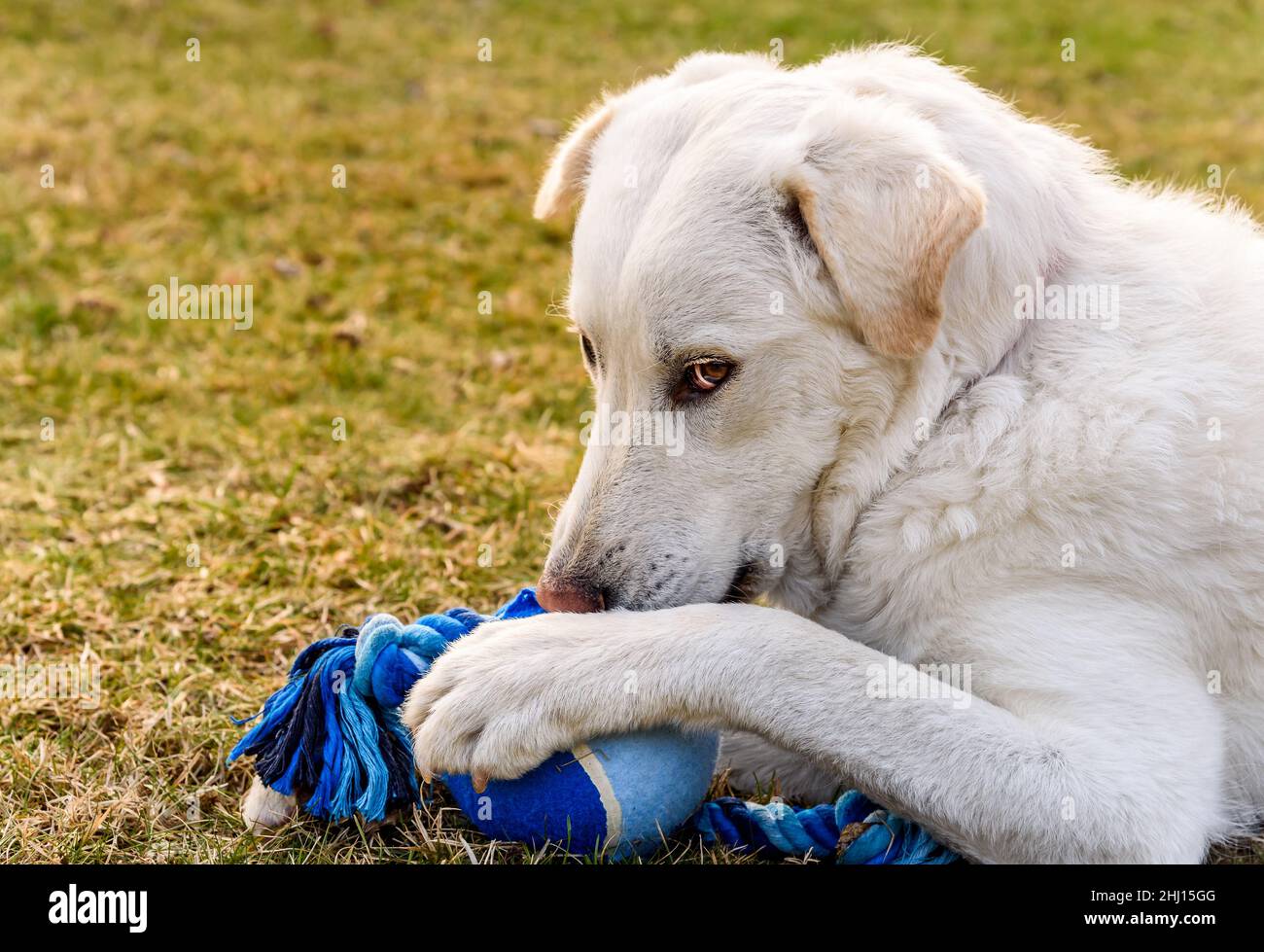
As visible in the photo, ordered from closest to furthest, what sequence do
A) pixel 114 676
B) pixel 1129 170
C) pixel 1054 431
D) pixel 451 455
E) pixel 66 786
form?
pixel 1054 431
pixel 66 786
pixel 114 676
pixel 451 455
pixel 1129 170

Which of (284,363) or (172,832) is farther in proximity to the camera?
(284,363)

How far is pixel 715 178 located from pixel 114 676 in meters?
2.46

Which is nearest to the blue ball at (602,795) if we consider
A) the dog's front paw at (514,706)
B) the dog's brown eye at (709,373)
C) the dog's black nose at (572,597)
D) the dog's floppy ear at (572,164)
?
the dog's front paw at (514,706)

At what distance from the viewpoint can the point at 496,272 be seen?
807cm

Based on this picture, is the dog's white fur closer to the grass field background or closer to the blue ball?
the blue ball

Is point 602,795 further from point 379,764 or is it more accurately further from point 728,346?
point 728,346

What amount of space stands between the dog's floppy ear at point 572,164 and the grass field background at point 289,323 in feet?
4.40

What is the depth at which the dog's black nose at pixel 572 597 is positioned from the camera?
3.35 metres

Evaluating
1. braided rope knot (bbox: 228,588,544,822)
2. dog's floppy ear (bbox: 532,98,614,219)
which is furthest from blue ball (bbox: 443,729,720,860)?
dog's floppy ear (bbox: 532,98,614,219)

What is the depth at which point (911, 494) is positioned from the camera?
3.40 metres

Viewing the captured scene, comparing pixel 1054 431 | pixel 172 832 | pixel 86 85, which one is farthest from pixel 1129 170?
pixel 172 832

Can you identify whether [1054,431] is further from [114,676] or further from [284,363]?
[284,363]

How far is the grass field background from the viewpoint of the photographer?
156 inches

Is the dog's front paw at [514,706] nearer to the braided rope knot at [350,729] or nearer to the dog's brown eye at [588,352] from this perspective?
the braided rope knot at [350,729]
